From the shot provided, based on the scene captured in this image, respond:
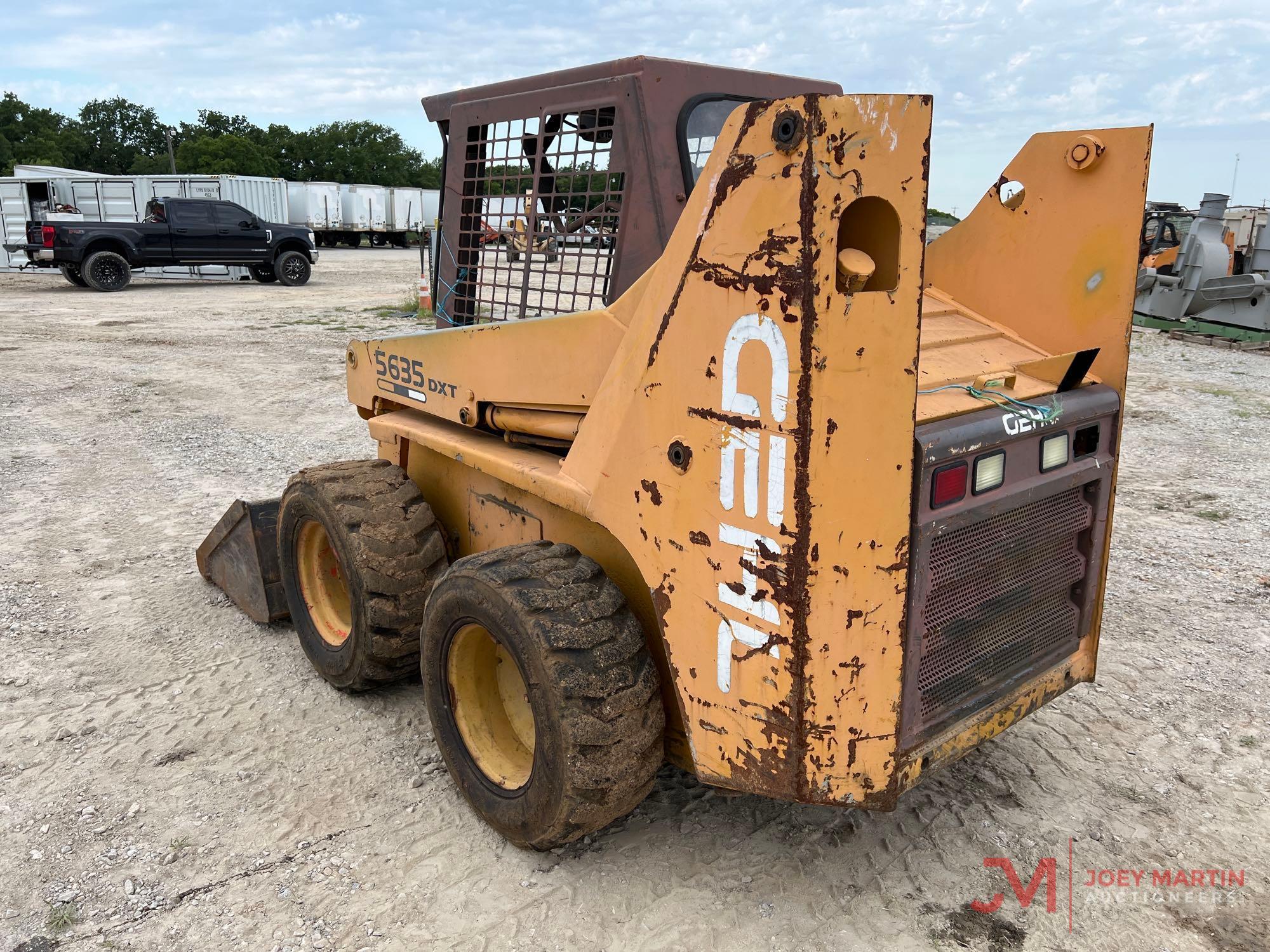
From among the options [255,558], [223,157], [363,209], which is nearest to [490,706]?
[255,558]

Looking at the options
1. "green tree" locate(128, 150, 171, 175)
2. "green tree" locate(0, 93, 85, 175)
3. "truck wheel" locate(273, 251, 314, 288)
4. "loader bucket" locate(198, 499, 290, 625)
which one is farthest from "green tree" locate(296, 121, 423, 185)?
"loader bucket" locate(198, 499, 290, 625)

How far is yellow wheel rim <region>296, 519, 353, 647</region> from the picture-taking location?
12.9 feet

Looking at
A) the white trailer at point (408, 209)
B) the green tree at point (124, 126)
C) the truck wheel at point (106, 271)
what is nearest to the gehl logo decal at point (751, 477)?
the truck wheel at point (106, 271)

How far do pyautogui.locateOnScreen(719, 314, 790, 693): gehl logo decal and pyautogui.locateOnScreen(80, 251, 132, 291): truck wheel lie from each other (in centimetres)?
2028

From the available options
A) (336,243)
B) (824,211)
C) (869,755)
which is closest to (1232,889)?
(869,755)

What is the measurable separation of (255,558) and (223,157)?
202 feet

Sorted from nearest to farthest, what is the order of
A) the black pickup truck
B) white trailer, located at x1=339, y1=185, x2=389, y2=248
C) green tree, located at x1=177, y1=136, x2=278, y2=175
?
the black pickup truck → white trailer, located at x1=339, y1=185, x2=389, y2=248 → green tree, located at x1=177, y1=136, x2=278, y2=175

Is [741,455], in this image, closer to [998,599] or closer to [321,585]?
[998,599]

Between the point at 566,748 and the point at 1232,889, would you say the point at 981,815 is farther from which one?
the point at 566,748

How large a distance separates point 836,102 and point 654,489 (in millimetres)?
970

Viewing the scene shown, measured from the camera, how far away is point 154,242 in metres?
19.0

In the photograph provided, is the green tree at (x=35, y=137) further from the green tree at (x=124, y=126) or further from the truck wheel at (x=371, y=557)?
the truck wheel at (x=371, y=557)

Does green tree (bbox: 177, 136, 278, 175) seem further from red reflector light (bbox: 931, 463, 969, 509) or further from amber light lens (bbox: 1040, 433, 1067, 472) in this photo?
red reflector light (bbox: 931, 463, 969, 509)

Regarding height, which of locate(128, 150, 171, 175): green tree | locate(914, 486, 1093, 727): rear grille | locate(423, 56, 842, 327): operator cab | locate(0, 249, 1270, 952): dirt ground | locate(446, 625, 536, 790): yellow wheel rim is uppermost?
locate(128, 150, 171, 175): green tree
